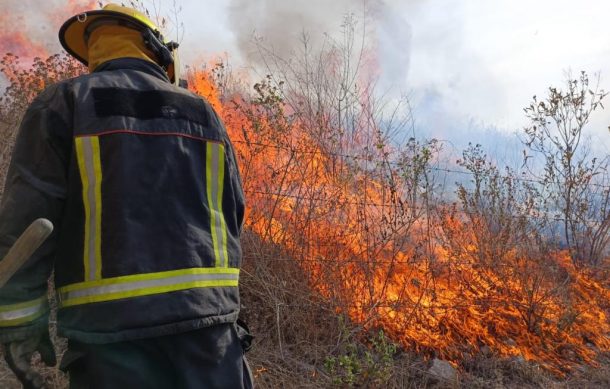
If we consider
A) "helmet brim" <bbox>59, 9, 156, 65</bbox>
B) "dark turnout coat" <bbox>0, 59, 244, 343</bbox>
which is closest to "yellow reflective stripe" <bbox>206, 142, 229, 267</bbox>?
"dark turnout coat" <bbox>0, 59, 244, 343</bbox>

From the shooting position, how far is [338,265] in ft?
15.0

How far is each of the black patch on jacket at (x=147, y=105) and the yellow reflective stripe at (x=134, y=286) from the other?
53cm

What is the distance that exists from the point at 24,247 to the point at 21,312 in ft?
0.90

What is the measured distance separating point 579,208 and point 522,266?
214 centimetres

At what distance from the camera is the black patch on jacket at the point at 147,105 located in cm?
152

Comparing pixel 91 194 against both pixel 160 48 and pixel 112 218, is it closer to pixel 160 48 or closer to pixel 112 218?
pixel 112 218

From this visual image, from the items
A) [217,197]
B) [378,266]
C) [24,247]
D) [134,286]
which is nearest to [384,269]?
[378,266]

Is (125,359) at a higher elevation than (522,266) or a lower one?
lower

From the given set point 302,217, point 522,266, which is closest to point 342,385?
point 302,217

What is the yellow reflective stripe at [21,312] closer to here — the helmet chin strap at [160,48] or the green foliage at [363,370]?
the helmet chin strap at [160,48]

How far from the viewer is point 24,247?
1.28 meters

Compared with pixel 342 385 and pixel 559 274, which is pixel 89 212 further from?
pixel 559 274

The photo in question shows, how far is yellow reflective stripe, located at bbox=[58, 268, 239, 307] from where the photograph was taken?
1409mm

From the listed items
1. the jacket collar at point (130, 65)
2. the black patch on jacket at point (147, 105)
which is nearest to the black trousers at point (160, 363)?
the black patch on jacket at point (147, 105)
